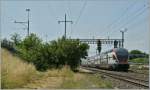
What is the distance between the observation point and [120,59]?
5131 centimetres

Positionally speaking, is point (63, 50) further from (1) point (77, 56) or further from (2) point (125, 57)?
(2) point (125, 57)

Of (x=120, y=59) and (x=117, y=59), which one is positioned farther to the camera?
(x=120, y=59)

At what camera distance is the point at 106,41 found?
92500 millimetres

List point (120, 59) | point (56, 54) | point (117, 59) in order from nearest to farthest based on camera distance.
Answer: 1. point (56, 54)
2. point (117, 59)
3. point (120, 59)

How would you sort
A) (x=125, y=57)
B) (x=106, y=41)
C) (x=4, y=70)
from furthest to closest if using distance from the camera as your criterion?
(x=106, y=41) < (x=125, y=57) < (x=4, y=70)

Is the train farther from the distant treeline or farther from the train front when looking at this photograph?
the distant treeline

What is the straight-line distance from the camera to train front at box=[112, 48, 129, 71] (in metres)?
50.9

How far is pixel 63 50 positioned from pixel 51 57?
2.23 m

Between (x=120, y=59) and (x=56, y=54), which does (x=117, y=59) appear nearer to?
(x=120, y=59)

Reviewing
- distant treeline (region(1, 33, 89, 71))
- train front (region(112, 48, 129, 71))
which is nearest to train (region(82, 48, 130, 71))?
train front (region(112, 48, 129, 71))

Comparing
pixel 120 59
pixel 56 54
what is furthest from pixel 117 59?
pixel 56 54

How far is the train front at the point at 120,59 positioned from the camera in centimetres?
5091

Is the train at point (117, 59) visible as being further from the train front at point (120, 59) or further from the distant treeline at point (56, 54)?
the distant treeline at point (56, 54)

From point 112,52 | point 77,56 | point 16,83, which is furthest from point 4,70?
point 112,52
